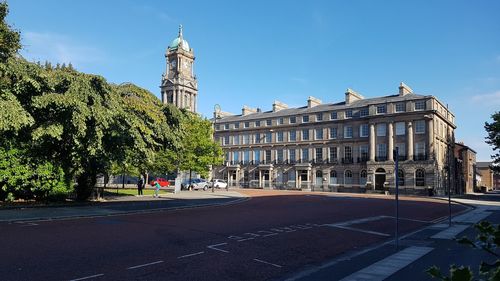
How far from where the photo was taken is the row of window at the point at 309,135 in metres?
60.8

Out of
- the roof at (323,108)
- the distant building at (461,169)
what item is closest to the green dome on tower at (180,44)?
the roof at (323,108)

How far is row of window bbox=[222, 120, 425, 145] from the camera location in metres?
60.8

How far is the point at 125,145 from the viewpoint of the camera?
25000 millimetres

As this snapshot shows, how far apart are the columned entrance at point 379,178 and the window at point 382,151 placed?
6.57 ft

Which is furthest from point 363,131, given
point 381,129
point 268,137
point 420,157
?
point 268,137

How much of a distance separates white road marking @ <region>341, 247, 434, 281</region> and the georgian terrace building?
45552 mm

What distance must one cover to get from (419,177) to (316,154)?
18.9m

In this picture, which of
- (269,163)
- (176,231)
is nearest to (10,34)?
(176,231)

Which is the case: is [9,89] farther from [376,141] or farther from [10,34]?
[376,141]

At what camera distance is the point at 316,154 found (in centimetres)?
7119

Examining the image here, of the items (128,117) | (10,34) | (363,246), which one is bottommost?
(363,246)

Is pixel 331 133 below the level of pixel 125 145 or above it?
Result: above

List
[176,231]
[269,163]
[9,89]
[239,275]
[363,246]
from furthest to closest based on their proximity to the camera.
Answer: [269,163], [9,89], [176,231], [363,246], [239,275]

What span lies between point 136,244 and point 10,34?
16.8 metres
